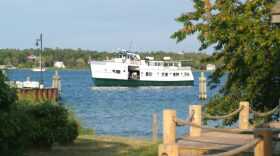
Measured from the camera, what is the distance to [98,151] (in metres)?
18.3

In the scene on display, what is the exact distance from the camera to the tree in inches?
721

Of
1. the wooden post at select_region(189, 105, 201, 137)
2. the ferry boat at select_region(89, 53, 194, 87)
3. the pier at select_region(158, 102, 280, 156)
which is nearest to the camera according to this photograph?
the pier at select_region(158, 102, 280, 156)

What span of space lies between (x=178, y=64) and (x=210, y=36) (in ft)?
317

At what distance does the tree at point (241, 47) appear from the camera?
18312 mm

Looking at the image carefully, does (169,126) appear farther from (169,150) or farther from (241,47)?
(241,47)

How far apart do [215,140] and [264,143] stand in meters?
6.73

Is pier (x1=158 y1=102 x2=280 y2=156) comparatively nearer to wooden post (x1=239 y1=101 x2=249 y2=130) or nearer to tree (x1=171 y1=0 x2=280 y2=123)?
wooden post (x1=239 y1=101 x2=249 y2=130)

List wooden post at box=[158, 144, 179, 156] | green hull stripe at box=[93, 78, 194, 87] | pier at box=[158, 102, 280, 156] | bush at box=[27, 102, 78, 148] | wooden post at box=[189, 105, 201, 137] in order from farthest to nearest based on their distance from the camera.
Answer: green hull stripe at box=[93, 78, 194, 87], bush at box=[27, 102, 78, 148], wooden post at box=[189, 105, 201, 137], pier at box=[158, 102, 280, 156], wooden post at box=[158, 144, 179, 156]

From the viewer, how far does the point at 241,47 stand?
1880 centimetres

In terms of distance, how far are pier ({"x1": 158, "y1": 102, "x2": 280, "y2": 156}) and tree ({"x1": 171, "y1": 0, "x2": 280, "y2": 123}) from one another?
1.69m

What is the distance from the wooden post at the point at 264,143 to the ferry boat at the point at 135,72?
97884 millimetres

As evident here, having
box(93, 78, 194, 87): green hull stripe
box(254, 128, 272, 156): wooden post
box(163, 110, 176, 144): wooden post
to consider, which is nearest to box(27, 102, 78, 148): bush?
box(163, 110, 176, 144): wooden post

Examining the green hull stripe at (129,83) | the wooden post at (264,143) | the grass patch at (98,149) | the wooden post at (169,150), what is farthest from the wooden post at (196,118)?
the green hull stripe at (129,83)

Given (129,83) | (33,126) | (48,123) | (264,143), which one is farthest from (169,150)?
(129,83)
